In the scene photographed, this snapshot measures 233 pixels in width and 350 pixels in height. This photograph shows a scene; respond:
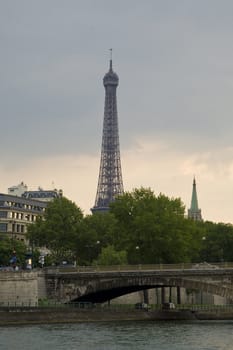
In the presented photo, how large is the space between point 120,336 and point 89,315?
1790 centimetres

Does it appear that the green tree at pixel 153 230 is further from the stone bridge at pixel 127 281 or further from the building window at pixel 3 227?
the building window at pixel 3 227

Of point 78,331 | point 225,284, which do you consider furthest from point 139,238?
point 78,331

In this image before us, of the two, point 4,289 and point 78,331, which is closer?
point 78,331

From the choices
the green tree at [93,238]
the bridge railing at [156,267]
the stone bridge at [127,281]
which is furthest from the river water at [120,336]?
the green tree at [93,238]

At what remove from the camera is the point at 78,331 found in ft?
257

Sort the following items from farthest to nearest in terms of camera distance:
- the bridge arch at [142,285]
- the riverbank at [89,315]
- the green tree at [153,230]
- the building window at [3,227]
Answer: the building window at [3,227] < the green tree at [153,230] < the bridge arch at [142,285] < the riverbank at [89,315]

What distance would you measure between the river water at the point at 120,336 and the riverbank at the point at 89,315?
6.75 feet

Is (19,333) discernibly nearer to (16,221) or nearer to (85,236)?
(85,236)

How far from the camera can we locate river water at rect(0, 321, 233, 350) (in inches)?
2606

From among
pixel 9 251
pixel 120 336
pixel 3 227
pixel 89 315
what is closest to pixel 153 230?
pixel 89 315

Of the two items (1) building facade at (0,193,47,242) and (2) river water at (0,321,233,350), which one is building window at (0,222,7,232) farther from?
(2) river water at (0,321,233,350)

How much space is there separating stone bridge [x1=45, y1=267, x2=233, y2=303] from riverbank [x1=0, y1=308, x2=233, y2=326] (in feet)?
11.0

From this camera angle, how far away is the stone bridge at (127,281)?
96.1 m

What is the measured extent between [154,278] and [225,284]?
817cm
